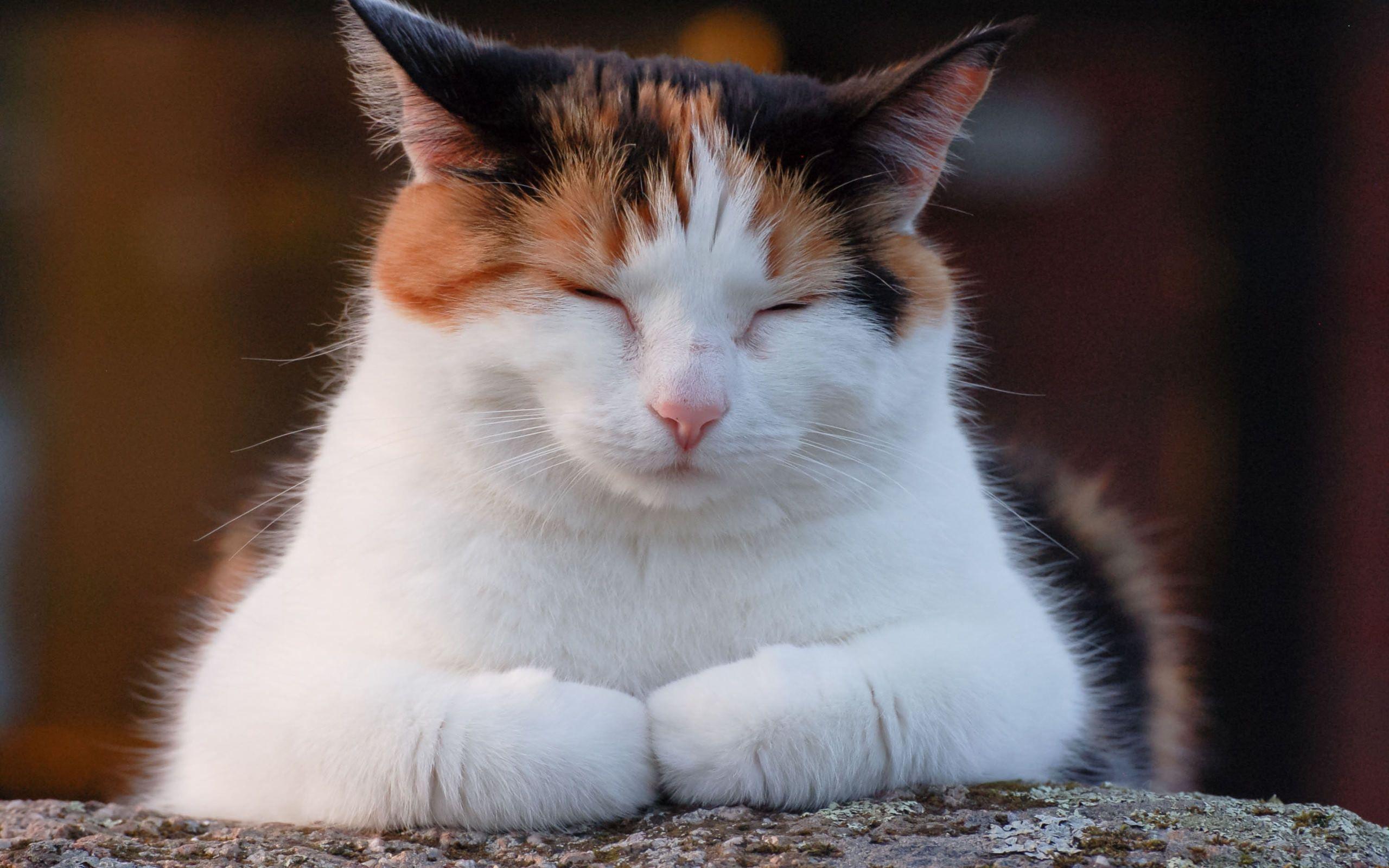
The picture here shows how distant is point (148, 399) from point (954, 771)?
6.42 feet

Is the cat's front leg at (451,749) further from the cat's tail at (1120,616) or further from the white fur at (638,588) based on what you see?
the cat's tail at (1120,616)

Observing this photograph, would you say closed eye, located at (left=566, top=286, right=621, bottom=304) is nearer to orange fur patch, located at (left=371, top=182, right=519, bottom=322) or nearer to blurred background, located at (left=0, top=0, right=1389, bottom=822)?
orange fur patch, located at (left=371, top=182, right=519, bottom=322)

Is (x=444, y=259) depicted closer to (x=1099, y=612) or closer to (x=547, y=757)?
(x=547, y=757)

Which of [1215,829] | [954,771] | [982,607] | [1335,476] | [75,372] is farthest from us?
[75,372]

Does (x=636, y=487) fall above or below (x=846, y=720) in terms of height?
above

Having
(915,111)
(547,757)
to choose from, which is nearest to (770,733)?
(547,757)

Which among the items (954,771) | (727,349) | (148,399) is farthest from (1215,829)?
(148,399)

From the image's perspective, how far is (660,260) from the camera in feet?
2.96

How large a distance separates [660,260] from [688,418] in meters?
0.14

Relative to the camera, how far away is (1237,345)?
6.88ft

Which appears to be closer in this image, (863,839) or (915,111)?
(863,839)

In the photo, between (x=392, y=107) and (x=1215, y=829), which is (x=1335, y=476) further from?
(x=392, y=107)

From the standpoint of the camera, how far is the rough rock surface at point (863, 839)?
2.69 ft

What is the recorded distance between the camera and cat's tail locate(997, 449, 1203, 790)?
1491 mm
